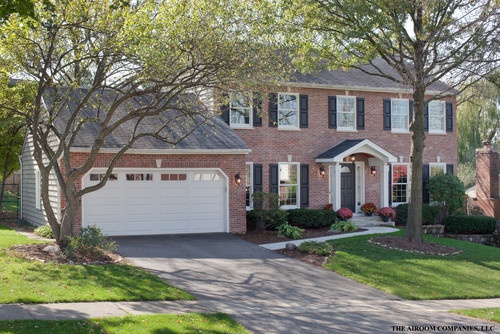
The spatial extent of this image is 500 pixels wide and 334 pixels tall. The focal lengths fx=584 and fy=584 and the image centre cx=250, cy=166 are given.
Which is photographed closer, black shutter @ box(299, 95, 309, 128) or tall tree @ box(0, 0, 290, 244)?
tall tree @ box(0, 0, 290, 244)

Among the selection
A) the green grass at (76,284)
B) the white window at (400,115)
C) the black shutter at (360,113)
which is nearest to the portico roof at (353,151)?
the black shutter at (360,113)

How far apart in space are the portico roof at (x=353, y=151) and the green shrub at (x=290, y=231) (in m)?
4.08

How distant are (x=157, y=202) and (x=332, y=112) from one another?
864 cm

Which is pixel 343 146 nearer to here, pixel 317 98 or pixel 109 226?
pixel 317 98

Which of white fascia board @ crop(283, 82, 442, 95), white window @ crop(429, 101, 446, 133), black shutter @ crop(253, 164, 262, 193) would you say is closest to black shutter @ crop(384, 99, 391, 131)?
white fascia board @ crop(283, 82, 442, 95)

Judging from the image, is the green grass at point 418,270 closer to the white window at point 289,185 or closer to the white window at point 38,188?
the white window at point 289,185

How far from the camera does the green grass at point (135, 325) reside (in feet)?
26.9

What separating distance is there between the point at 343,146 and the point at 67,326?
54.7 feet

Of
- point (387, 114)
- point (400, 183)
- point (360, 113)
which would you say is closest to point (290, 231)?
point (360, 113)

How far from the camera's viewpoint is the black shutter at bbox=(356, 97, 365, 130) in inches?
966

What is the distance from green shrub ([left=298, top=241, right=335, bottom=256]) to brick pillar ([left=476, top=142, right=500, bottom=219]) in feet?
44.4

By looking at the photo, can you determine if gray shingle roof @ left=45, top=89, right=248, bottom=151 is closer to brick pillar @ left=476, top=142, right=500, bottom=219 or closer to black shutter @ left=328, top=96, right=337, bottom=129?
black shutter @ left=328, top=96, right=337, bottom=129

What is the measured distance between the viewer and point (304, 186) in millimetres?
23375

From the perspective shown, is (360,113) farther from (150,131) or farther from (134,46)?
(134,46)
